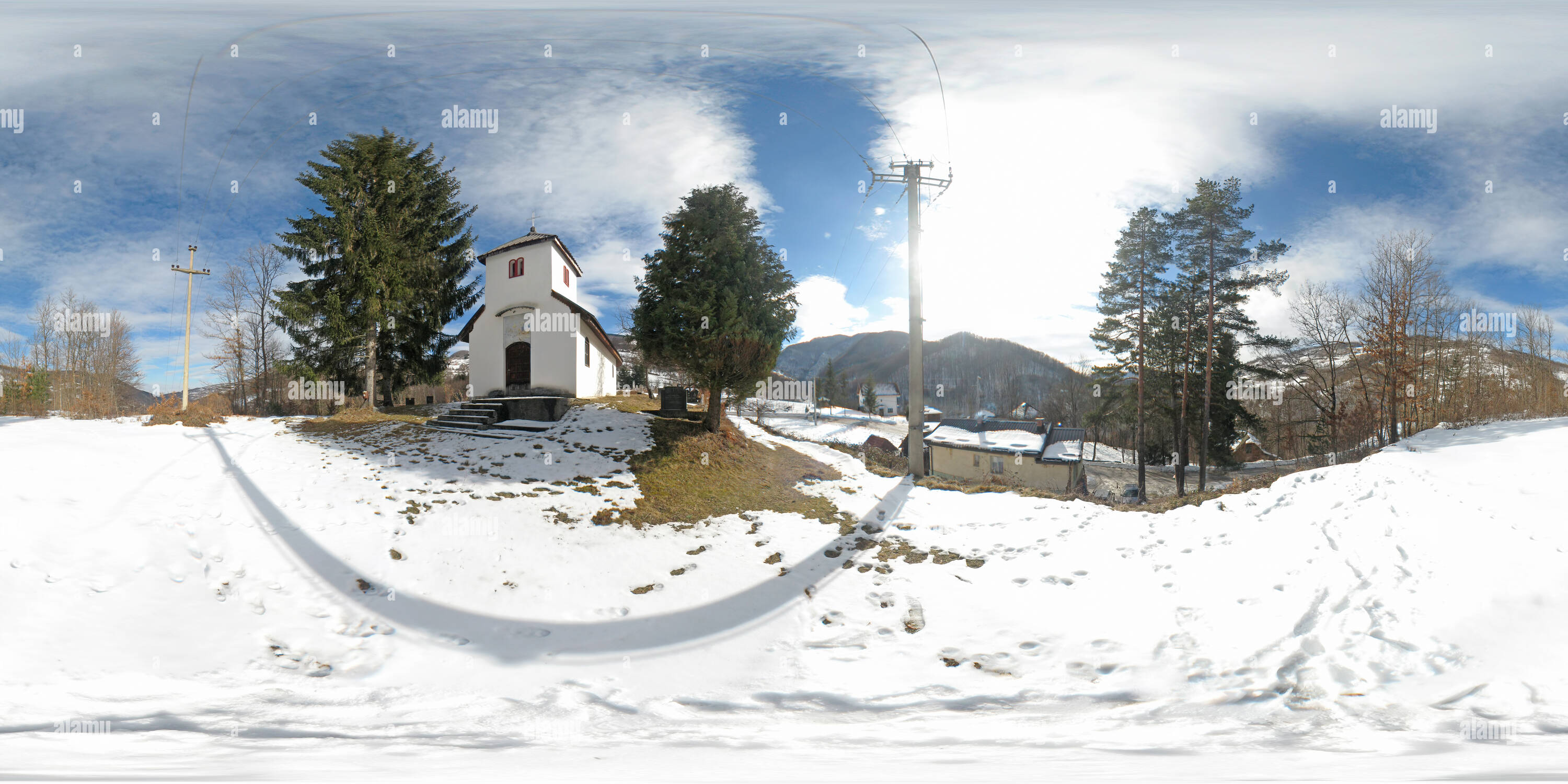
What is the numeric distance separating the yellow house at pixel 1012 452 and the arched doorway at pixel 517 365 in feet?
65.3

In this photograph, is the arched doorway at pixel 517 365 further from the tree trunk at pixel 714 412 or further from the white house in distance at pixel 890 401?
the white house in distance at pixel 890 401

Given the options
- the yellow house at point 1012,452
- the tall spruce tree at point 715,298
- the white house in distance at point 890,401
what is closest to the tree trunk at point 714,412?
the tall spruce tree at point 715,298

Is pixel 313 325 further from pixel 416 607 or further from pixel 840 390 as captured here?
pixel 840 390

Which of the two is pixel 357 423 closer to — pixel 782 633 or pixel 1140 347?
pixel 782 633

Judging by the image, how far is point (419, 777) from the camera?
105 inches

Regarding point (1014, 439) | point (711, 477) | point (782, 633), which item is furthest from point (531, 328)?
point (1014, 439)

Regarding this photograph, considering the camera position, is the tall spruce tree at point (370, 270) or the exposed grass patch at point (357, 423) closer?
the exposed grass patch at point (357, 423)

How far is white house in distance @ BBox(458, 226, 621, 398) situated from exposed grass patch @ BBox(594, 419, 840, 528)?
546 cm

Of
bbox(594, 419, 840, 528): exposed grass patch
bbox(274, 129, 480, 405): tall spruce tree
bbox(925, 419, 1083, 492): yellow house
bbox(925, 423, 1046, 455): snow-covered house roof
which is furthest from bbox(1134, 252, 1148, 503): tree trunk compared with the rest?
bbox(274, 129, 480, 405): tall spruce tree

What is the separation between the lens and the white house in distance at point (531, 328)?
54.6 ft

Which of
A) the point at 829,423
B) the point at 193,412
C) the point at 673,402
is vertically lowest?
the point at 829,423

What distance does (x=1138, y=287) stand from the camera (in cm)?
1902

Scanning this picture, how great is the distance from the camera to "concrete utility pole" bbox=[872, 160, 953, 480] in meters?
10.7

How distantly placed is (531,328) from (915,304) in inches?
498
